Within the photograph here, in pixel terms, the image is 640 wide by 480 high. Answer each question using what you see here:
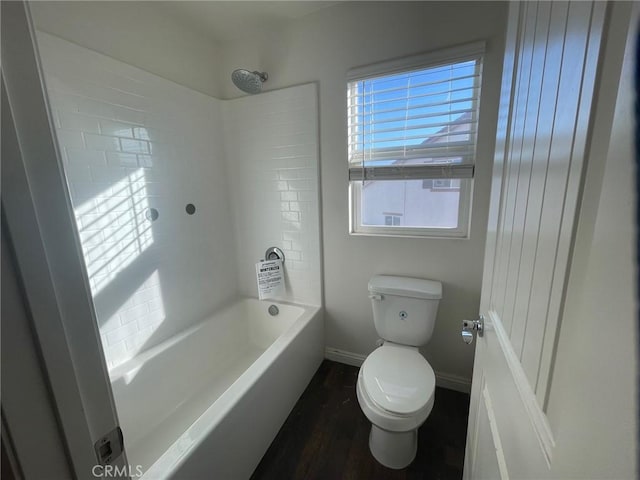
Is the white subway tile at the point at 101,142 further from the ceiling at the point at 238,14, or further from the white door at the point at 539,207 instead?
the white door at the point at 539,207

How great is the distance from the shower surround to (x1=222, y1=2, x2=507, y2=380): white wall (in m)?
0.12

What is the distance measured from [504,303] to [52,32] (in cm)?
193

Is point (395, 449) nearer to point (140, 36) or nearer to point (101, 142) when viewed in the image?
point (101, 142)

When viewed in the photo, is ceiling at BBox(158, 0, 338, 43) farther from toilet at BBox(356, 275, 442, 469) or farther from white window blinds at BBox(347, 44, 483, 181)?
toilet at BBox(356, 275, 442, 469)

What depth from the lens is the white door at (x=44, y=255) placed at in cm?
34

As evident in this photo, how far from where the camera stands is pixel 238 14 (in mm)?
1590

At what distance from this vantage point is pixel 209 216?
1886 mm

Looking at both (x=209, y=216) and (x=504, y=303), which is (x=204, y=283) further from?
(x=504, y=303)

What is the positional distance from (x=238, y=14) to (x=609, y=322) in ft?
7.00

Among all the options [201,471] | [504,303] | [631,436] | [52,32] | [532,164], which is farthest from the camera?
[52,32]

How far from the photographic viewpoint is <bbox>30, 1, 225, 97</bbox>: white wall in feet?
3.66

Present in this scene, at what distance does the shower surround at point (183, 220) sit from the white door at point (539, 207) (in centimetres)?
101

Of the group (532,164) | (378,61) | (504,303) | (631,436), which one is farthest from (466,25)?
(631,436)

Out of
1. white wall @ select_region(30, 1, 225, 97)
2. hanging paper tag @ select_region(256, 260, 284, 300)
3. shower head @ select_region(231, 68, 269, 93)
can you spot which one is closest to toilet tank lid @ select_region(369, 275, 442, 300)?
hanging paper tag @ select_region(256, 260, 284, 300)
